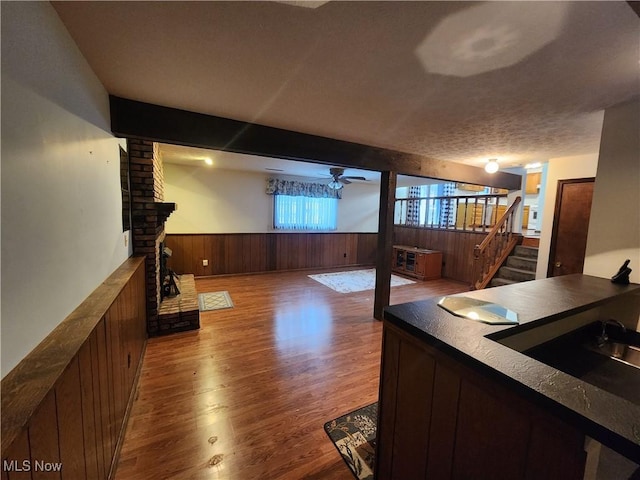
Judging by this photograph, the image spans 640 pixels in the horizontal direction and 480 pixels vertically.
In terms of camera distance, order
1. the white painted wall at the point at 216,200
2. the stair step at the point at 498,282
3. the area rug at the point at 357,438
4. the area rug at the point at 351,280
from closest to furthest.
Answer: the area rug at the point at 357,438 < the stair step at the point at 498,282 < the area rug at the point at 351,280 < the white painted wall at the point at 216,200

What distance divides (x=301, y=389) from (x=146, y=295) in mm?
1972

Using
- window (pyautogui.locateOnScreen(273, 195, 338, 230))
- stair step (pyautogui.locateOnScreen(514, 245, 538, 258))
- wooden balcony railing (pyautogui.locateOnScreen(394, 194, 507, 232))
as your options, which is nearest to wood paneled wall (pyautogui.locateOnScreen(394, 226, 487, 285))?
wooden balcony railing (pyautogui.locateOnScreen(394, 194, 507, 232))

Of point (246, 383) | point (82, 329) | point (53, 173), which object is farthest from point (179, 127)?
point (246, 383)

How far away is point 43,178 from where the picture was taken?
0.94 m

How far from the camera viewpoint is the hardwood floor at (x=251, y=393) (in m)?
1.55

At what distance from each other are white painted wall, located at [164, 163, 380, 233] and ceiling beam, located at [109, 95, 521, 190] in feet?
10.9

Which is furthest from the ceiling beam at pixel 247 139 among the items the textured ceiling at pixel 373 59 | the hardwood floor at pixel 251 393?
the hardwood floor at pixel 251 393

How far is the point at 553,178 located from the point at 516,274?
1.79 m

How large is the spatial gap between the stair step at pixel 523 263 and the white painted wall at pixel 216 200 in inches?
181

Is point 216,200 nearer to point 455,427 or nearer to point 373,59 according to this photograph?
point 373,59

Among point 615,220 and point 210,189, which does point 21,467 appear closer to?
point 615,220

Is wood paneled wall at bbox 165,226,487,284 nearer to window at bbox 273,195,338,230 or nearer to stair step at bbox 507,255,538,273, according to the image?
window at bbox 273,195,338,230

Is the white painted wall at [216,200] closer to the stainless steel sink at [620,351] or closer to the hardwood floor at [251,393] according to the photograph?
the hardwood floor at [251,393]

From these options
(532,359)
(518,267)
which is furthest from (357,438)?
(518,267)
